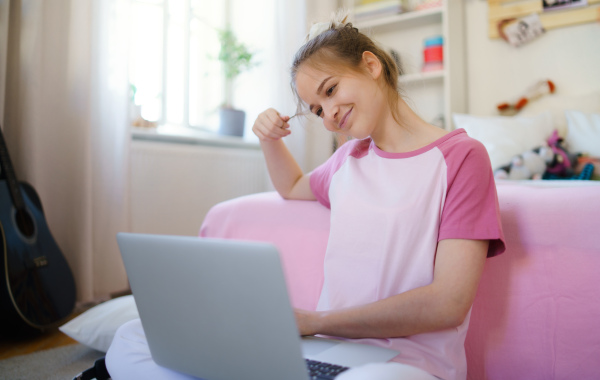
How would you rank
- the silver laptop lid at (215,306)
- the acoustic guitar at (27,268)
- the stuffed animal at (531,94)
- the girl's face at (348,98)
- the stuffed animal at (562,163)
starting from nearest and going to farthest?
1. the silver laptop lid at (215,306)
2. the girl's face at (348,98)
3. the acoustic guitar at (27,268)
4. the stuffed animal at (562,163)
5. the stuffed animal at (531,94)

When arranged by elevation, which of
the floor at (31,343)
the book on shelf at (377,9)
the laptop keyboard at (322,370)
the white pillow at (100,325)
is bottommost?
the floor at (31,343)

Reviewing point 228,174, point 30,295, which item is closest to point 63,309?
point 30,295

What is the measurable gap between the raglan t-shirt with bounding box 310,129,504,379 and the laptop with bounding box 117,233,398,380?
0.12m

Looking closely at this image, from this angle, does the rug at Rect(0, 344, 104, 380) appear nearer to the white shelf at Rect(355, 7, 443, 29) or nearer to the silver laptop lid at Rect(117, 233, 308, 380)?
the silver laptop lid at Rect(117, 233, 308, 380)

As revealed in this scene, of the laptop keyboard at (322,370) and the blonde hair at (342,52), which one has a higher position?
the blonde hair at (342,52)

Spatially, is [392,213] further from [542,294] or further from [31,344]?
[31,344]

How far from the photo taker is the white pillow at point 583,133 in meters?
1.94

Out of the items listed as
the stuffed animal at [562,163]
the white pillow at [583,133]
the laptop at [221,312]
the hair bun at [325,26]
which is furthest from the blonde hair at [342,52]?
the white pillow at [583,133]

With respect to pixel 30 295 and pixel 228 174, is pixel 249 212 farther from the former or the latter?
pixel 228 174

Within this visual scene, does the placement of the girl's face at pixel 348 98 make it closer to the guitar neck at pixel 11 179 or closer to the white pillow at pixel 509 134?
the guitar neck at pixel 11 179

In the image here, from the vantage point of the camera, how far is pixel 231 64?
261 cm

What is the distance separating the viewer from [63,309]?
153 cm

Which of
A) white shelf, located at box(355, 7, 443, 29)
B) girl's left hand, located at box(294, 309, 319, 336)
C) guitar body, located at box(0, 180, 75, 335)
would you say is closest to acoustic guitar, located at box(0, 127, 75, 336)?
guitar body, located at box(0, 180, 75, 335)

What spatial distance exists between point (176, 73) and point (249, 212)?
163 cm
